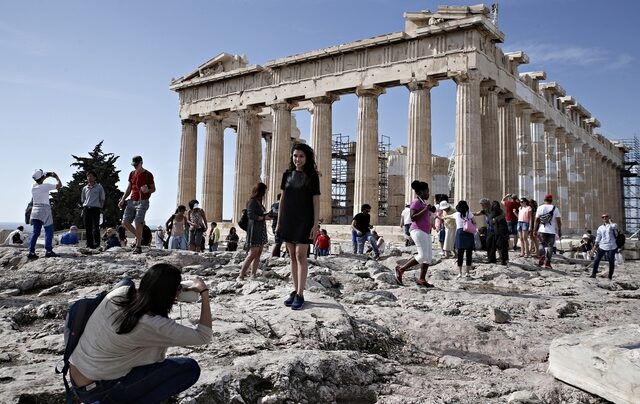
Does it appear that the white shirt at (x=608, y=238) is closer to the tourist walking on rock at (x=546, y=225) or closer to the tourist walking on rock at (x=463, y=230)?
the tourist walking on rock at (x=546, y=225)

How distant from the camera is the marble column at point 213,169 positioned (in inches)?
1303

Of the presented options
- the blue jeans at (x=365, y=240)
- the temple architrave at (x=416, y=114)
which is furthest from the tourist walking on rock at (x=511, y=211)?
the temple architrave at (x=416, y=114)

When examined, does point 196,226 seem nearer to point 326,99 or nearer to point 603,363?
point 603,363

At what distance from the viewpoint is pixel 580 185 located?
36625mm

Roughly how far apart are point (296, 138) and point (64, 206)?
1839cm

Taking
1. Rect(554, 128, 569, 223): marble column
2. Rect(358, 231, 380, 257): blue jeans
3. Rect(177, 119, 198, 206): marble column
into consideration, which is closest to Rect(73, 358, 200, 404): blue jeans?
Rect(358, 231, 380, 257): blue jeans

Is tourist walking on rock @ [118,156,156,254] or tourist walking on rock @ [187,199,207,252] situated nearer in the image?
tourist walking on rock @ [118,156,156,254]

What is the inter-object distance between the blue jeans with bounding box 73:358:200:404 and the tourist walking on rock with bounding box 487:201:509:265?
442 inches

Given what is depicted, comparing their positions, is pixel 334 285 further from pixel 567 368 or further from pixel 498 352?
pixel 567 368

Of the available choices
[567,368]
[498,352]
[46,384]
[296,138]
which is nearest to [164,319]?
[46,384]

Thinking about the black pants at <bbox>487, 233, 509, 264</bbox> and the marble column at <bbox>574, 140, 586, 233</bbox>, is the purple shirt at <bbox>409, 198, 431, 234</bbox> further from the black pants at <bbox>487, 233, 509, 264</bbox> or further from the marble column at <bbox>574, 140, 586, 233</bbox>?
the marble column at <bbox>574, 140, 586, 233</bbox>

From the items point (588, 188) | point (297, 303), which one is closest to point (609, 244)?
point (297, 303)

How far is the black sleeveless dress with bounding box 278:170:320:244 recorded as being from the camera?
6.05m

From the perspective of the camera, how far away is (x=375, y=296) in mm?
7871
